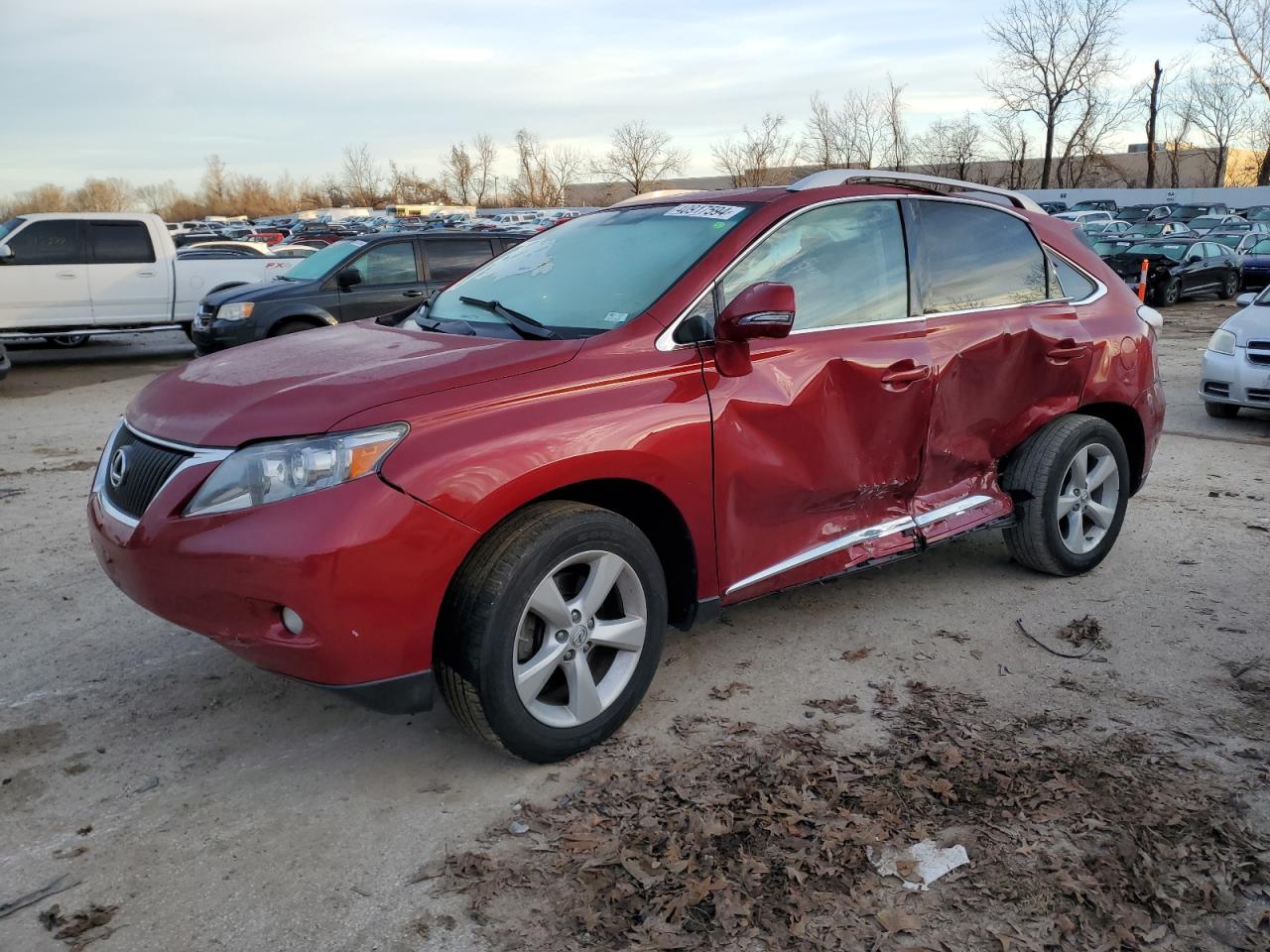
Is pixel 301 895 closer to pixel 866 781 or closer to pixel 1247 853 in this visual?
pixel 866 781

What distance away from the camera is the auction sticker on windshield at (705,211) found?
155 inches

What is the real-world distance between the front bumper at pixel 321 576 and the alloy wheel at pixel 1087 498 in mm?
3121

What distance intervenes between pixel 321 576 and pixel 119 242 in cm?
1295

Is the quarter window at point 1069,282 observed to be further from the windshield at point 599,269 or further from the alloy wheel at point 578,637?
the alloy wheel at point 578,637

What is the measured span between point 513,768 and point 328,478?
1133 mm

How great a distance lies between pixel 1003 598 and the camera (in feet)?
15.7

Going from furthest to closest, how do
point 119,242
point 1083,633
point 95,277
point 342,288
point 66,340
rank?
point 66,340 < point 119,242 < point 95,277 < point 342,288 < point 1083,633

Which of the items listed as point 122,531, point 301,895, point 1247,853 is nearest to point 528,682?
point 301,895

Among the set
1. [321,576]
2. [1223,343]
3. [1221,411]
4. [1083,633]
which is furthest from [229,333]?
[1221,411]

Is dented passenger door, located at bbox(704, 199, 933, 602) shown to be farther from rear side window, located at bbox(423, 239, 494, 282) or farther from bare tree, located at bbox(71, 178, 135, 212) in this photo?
bare tree, located at bbox(71, 178, 135, 212)

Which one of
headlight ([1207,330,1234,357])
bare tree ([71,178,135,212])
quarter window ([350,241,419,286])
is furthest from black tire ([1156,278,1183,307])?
bare tree ([71,178,135,212])

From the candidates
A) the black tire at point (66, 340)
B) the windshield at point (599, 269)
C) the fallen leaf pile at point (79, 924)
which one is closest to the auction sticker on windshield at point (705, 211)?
the windshield at point (599, 269)

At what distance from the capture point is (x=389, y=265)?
471 inches

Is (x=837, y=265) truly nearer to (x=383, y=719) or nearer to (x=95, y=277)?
(x=383, y=719)
